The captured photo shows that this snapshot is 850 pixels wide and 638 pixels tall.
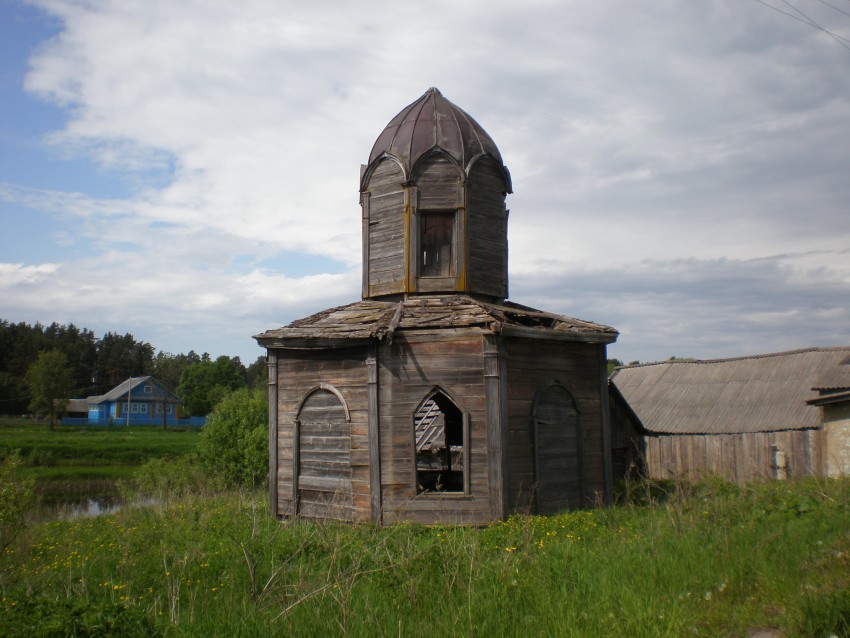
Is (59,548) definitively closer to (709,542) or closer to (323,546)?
(323,546)

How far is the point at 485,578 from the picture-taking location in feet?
21.2

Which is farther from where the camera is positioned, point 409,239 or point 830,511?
point 409,239

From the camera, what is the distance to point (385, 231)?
13.9 m

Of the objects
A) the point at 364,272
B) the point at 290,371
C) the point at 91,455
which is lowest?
the point at 91,455

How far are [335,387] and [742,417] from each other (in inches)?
604

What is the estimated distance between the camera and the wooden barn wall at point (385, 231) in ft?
44.7

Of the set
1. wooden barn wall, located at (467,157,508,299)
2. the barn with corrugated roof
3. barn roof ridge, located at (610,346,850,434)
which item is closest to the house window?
wooden barn wall, located at (467,157,508,299)

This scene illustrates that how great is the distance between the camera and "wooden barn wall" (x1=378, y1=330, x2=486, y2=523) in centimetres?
1113

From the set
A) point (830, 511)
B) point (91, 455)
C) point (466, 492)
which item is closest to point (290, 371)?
point (466, 492)

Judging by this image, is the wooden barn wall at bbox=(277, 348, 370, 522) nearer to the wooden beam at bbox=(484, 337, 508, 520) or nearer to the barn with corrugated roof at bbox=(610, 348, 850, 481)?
the wooden beam at bbox=(484, 337, 508, 520)

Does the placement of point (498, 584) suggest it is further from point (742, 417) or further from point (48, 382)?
point (48, 382)

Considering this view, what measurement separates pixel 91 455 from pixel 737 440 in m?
36.8

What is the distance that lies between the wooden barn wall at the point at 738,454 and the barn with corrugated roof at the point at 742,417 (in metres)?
0.03

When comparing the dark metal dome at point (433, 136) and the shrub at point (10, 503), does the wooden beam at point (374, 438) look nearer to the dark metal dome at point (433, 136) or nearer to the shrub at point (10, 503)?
the dark metal dome at point (433, 136)
